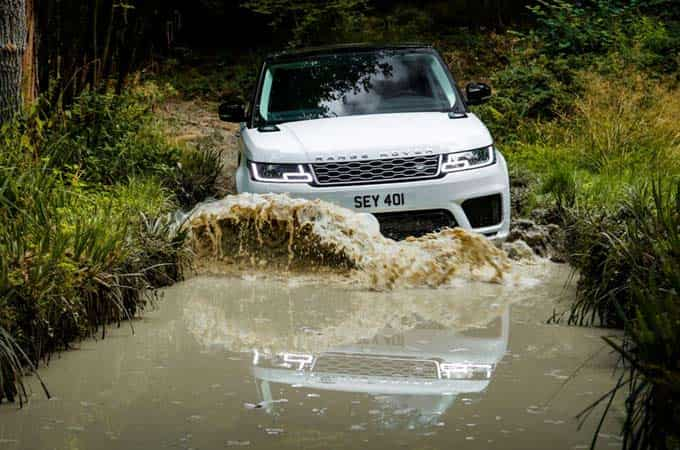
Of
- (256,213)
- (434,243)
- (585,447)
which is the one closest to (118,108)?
(256,213)

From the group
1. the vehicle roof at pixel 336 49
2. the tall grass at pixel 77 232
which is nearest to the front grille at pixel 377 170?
the tall grass at pixel 77 232

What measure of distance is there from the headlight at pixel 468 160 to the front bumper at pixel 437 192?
0.19 ft

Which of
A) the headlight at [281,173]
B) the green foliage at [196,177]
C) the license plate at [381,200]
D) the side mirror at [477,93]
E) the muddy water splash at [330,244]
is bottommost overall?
the green foliage at [196,177]

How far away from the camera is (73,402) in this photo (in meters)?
5.84

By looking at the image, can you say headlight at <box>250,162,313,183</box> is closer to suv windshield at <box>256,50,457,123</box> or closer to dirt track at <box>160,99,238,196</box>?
suv windshield at <box>256,50,457,123</box>

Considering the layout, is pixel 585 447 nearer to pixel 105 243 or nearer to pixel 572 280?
pixel 105 243

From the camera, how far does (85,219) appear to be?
8.23 metres

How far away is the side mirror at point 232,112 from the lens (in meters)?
11.0

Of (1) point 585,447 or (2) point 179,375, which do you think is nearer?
(1) point 585,447

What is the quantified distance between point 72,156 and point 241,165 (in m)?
1.80

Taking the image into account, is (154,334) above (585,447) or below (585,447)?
below

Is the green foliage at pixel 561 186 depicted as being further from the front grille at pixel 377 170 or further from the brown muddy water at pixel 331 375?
the brown muddy water at pixel 331 375

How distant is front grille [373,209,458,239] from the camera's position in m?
9.51

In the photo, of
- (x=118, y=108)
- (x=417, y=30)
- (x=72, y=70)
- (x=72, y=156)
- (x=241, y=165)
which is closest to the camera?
(x=241, y=165)
